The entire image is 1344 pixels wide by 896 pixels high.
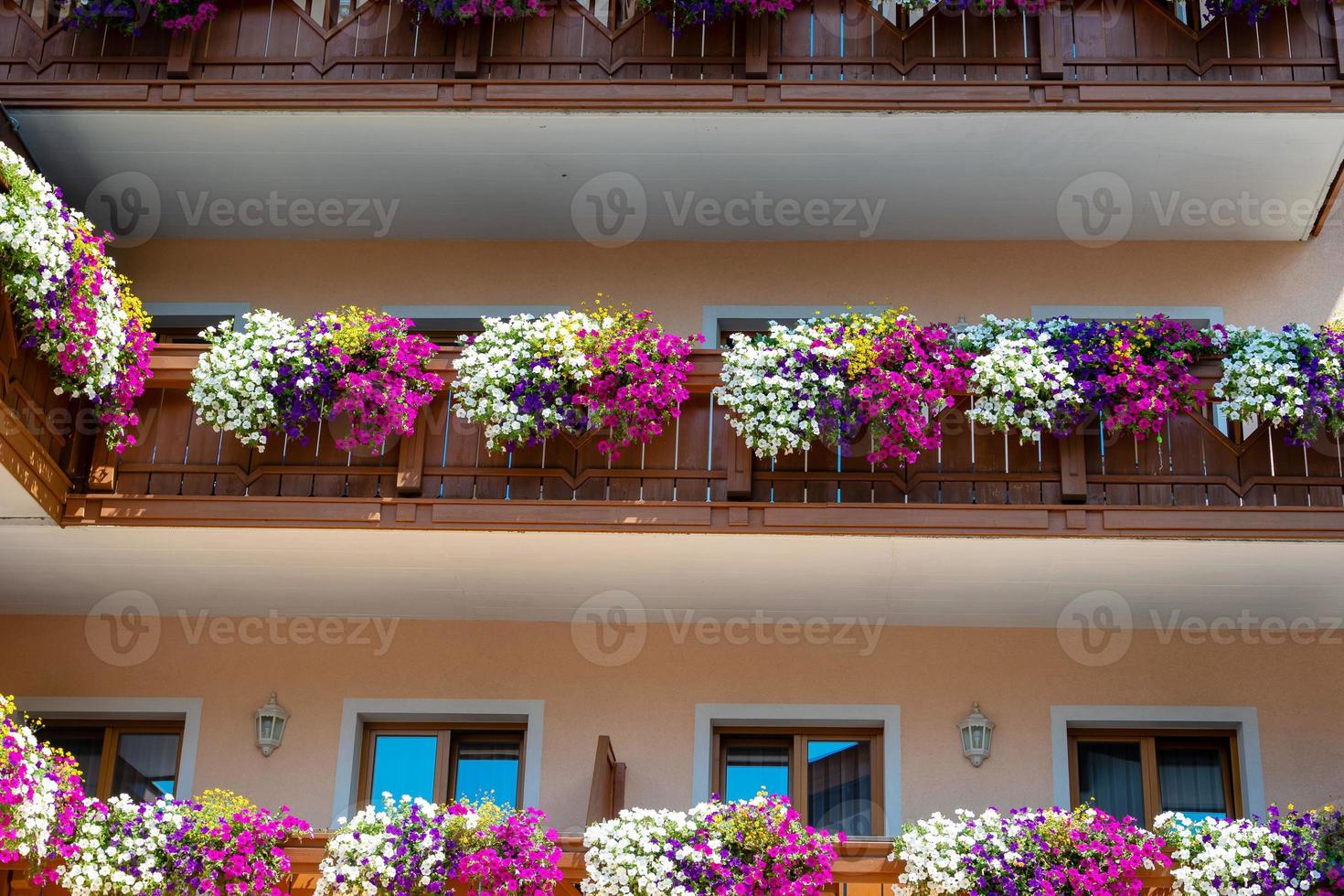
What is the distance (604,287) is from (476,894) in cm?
471

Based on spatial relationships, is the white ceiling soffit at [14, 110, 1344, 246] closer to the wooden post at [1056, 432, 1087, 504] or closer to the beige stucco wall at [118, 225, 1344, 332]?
the beige stucco wall at [118, 225, 1344, 332]

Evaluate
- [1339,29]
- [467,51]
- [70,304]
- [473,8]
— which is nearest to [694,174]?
[467,51]

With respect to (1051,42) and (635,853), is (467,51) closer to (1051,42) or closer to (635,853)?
(1051,42)

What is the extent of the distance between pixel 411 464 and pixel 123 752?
2907mm

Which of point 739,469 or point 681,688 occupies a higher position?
point 739,469

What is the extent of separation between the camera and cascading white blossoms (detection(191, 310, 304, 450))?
9.93m

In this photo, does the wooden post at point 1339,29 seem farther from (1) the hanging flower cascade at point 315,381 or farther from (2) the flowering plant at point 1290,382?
(1) the hanging flower cascade at point 315,381

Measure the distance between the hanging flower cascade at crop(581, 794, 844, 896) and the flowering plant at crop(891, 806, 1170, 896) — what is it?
50 cm

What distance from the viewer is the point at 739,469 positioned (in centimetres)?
998

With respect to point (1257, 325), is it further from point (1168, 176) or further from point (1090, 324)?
point (1090, 324)

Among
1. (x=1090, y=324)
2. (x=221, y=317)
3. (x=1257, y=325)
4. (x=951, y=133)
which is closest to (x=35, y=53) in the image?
(x=221, y=317)

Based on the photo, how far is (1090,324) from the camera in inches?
396

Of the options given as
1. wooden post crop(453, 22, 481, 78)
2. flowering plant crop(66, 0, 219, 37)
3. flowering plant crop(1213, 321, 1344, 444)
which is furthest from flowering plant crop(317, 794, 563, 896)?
flowering plant crop(66, 0, 219, 37)

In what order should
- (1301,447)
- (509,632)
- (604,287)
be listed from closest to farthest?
(1301,447)
(509,632)
(604,287)
